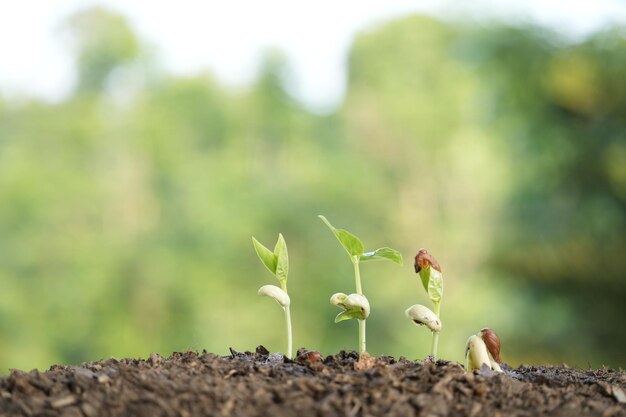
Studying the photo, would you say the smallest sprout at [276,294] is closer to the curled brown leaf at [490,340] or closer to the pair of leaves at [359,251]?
the pair of leaves at [359,251]

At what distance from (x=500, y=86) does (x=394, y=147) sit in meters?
2.16

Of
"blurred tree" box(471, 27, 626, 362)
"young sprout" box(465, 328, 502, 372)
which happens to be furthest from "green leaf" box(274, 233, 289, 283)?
"blurred tree" box(471, 27, 626, 362)

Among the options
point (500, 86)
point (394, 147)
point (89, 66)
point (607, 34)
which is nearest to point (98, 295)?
point (89, 66)

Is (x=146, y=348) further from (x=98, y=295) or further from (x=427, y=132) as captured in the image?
(x=427, y=132)

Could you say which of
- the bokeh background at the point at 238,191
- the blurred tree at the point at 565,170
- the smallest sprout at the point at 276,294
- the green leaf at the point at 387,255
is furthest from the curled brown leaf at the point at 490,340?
the bokeh background at the point at 238,191

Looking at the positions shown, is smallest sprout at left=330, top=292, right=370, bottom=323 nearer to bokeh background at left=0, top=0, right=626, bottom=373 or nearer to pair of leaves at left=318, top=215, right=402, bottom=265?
pair of leaves at left=318, top=215, right=402, bottom=265

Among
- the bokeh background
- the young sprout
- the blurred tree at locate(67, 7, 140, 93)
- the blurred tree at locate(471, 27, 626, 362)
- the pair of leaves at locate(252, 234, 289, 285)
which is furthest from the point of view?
the blurred tree at locate(67, 7, 140, 93)

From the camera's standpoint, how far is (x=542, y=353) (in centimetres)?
728

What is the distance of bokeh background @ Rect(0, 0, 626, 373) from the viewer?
33.8ft

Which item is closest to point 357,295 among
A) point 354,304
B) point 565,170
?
point 354,304

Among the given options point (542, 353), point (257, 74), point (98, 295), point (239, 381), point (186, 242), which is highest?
point (257, 74)

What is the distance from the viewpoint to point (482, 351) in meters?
1.59

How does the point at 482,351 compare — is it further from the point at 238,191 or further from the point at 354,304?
the point at 238,191

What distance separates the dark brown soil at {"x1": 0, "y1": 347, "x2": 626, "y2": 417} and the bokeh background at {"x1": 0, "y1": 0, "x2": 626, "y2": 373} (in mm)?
7925
